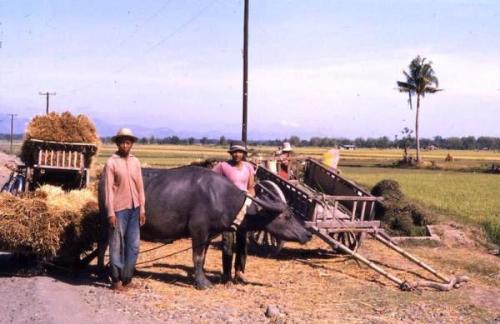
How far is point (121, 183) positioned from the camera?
8.57 m

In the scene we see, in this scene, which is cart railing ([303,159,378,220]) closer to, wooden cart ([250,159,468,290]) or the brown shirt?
wooden cart ([250,159,468,290])

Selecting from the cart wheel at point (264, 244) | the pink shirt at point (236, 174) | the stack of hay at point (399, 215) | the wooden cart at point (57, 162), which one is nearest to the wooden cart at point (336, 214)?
the cart wheel at point (264, 244)

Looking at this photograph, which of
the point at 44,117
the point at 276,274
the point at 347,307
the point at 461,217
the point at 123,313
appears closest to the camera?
the point at 123,313

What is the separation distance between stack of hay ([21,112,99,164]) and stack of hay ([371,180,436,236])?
25.5ft

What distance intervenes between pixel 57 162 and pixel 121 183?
555cm

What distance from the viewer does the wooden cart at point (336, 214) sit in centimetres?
1009

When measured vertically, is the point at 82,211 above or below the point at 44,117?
below

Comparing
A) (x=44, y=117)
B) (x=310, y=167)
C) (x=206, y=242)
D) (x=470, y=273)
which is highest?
(x=44, y=117)

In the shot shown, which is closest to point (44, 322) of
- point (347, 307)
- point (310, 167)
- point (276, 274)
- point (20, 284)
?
point (20, 284)

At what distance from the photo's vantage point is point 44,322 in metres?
6.70

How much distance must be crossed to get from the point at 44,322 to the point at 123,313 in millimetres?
944

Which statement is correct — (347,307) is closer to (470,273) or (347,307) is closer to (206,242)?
(206,242)

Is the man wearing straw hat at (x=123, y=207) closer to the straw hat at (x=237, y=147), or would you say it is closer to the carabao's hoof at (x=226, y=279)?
the carabao's hoof at (x=226, y=279)

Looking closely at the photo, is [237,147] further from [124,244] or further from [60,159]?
[60,159]
